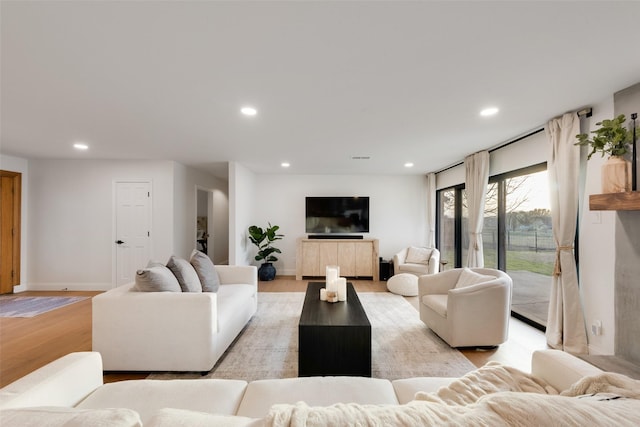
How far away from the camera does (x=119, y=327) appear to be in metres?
2.19

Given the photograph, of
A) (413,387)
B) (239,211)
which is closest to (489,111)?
(413,387)

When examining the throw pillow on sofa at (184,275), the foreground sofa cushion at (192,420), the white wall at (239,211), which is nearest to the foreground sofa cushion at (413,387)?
the foreground sofa cushion at (192,420)

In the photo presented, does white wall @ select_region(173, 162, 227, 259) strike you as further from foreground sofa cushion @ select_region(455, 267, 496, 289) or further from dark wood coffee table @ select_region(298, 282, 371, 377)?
foreground sofa cushion @ select_region(455, 267, 496, 289)

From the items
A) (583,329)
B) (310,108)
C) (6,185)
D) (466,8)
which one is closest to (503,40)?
(466,8)

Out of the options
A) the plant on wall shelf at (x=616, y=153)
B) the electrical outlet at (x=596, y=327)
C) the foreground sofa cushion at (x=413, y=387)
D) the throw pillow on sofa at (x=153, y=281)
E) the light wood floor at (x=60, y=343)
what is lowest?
the light wood floor at (x=60, y=343)

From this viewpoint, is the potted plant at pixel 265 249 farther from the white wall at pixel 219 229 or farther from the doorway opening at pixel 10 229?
the doorway opening at pixel 10 229

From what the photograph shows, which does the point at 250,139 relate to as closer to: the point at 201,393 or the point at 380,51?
the point at 380,51

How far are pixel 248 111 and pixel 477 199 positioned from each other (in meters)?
3.55

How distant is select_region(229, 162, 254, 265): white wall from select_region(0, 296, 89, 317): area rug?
2463mm

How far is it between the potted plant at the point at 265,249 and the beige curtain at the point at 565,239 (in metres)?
4.53

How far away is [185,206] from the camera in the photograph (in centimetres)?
548

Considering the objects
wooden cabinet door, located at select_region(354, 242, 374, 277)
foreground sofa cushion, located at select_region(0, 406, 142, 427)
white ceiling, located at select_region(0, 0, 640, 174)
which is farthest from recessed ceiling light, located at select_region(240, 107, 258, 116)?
wooden cabinet door, located at select_region(354, 242, 374, 277)

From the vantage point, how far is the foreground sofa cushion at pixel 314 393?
117cm

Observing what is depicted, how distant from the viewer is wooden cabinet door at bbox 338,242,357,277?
5.77 m
